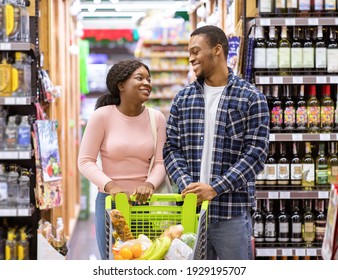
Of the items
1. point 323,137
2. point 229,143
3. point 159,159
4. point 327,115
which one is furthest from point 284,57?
point 229,143

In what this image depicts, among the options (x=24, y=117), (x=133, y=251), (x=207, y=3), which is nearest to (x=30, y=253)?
(x=24, y=117)

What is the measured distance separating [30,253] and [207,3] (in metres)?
4.50

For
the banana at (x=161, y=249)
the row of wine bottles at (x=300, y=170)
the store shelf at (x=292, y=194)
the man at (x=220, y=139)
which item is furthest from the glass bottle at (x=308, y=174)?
the banana at (x=161, y=249)

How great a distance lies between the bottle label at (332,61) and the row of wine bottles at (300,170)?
1.81 ft

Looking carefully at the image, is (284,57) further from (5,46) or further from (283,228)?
(5,46)

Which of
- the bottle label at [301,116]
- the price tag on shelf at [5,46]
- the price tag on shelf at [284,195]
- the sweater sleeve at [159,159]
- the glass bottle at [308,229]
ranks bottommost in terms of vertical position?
the glass bottle at [308,229]

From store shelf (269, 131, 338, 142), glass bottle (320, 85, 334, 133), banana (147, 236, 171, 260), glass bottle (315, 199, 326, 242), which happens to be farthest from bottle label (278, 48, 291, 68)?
banana (147, 236, 171, 260)

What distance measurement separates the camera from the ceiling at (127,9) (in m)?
12.4

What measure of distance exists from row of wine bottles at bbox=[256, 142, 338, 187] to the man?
2109 millimetres

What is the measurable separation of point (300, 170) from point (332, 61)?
0.83 meters

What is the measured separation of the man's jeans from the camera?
11.2 ft

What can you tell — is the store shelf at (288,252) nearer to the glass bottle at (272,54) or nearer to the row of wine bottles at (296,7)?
the glass bottle at (272,54)

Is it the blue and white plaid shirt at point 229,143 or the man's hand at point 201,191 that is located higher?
the blue and white plaid shirt at point 229,143

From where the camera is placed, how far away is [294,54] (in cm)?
547
